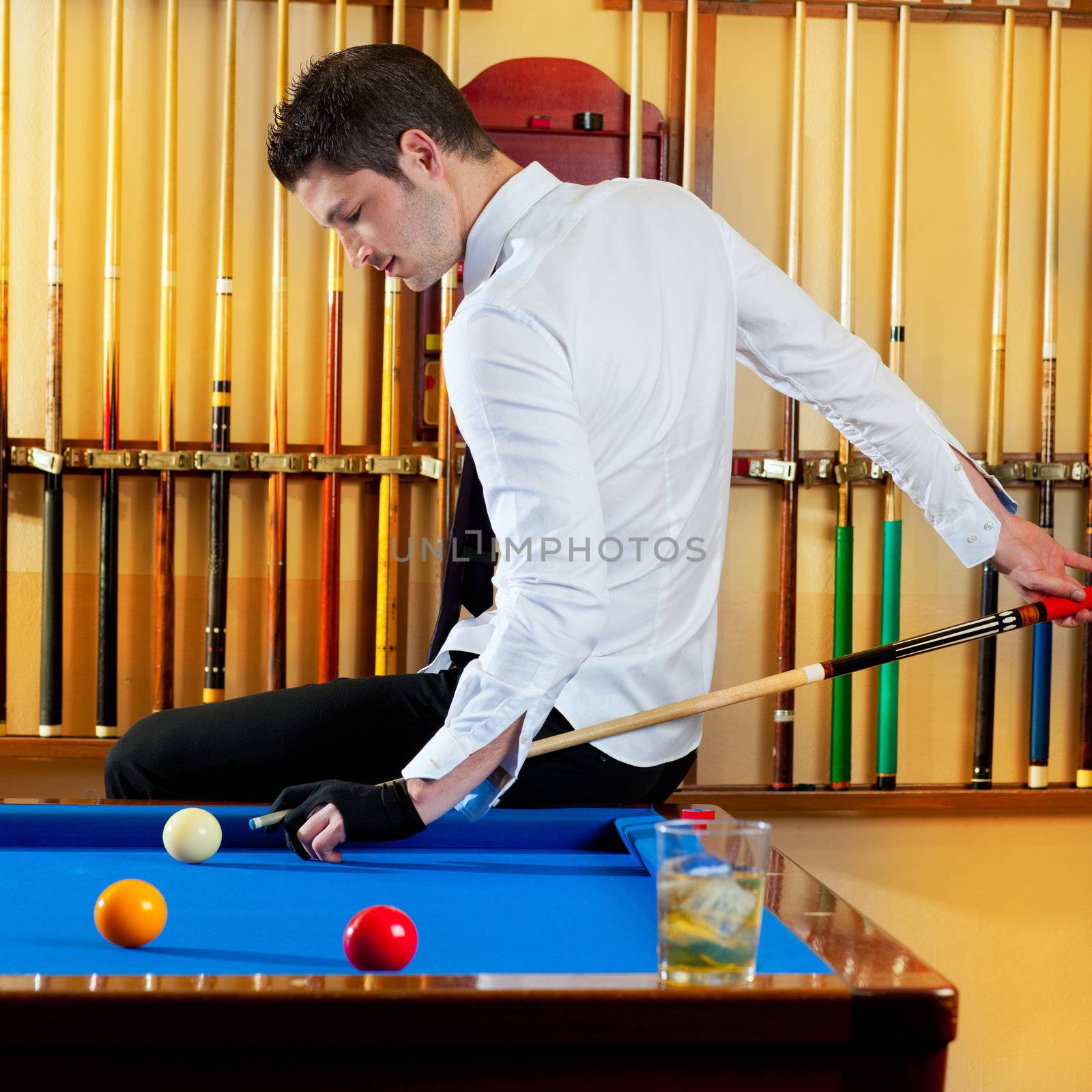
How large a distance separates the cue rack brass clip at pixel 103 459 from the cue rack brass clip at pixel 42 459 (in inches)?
1.2

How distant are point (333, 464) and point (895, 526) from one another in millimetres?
1306

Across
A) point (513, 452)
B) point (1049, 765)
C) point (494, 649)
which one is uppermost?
point (513, 452)

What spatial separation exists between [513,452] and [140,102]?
1.87 m

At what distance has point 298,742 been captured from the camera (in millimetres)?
1891

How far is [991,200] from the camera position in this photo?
290 cm

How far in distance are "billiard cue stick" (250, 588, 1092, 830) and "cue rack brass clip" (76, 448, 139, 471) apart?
4.69 ft

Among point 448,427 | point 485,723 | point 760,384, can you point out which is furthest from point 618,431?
point 760,384

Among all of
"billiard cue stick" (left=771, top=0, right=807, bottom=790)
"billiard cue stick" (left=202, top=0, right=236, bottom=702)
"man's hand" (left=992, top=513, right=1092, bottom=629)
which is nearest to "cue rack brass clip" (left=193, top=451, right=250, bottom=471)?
"billiard cue stick" (left=202, top=0, right=236, bottom=702)

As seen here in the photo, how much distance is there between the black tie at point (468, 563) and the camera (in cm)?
196

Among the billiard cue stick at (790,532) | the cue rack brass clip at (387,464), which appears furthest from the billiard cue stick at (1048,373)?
the cue rack brass clip at (387,464)

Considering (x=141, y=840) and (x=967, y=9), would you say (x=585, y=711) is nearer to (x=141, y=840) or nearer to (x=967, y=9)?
(x=141, y=840)

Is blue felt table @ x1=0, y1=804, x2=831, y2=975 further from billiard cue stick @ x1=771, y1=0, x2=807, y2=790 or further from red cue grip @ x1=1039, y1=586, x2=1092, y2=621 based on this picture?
billiard cue stick @ x1=771, y1=0, x2=807, y2=790

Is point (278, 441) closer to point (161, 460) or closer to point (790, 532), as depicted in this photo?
point (161, 460)

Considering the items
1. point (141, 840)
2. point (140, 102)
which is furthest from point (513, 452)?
point (140, 102)
